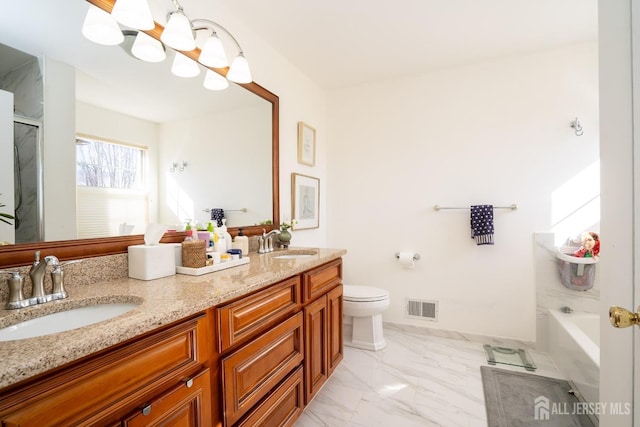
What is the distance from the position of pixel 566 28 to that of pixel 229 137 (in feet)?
8.20

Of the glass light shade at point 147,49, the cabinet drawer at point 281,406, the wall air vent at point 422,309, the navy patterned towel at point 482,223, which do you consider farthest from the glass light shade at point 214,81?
the wall air vent at point 422,309

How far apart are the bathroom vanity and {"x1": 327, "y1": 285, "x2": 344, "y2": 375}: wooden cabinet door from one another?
0.12 metres

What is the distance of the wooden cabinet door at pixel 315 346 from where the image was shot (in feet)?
5.21

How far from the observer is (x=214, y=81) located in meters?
1.80

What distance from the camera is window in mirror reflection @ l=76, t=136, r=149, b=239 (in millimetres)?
1195

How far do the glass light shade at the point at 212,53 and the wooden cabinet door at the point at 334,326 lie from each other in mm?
1476

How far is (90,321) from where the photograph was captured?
979mm

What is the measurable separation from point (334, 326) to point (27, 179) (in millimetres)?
1673

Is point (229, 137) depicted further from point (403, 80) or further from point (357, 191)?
point (403, 80)

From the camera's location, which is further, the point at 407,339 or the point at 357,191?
the point at 357,191

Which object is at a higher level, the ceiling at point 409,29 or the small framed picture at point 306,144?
the ceiling at point 409,29

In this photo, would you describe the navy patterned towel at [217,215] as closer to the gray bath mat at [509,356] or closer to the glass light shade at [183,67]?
the glass light shade at [183,67]

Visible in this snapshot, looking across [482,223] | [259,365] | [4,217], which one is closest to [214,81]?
[4,217]

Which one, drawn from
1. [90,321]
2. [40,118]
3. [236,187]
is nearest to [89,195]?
[40,118]
